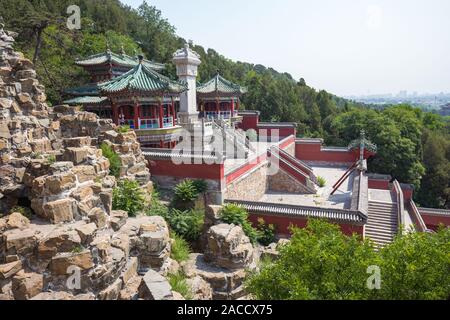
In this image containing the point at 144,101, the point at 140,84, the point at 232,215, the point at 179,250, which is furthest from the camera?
the point at 144,101

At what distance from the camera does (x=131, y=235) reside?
8.05 metres

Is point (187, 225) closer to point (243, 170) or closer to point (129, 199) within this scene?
point (129, 199)

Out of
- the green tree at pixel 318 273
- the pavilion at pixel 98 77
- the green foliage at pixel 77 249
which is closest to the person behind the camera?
the green tree at pixel 318 273

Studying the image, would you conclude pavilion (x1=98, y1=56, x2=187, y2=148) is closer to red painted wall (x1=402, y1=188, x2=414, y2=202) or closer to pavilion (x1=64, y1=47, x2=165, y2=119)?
pavilion (x1=64, y1=47, x2=165, y2=119)

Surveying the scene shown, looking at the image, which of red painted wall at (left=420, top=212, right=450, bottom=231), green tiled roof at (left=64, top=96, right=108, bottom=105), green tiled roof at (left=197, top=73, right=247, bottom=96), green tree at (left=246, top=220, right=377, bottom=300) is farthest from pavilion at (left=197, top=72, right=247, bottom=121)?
green tree at (left=246, top=220, right=377, bottom=300)

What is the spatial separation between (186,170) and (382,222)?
1051 cm

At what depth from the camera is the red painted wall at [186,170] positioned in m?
13.0

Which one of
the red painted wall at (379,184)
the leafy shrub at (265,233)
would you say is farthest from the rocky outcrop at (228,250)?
the red painted wall at (379,184)

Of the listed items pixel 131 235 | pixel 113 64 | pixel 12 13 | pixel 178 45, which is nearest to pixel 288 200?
pixel 131 235

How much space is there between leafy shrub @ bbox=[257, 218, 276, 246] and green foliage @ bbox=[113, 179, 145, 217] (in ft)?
16.6

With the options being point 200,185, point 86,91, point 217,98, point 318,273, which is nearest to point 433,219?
point 200,185

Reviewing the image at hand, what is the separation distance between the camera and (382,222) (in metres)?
15.5

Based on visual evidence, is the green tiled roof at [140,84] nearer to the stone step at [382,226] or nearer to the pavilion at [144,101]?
the pavilion at [144,101]

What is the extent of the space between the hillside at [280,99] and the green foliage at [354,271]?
22457 millimetres
